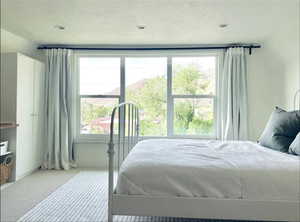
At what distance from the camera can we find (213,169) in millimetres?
1777

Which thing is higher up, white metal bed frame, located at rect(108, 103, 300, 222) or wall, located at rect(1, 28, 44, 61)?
wall, located at rect(1, 28, 44, 61)

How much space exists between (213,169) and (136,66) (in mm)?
3088

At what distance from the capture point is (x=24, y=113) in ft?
12.4

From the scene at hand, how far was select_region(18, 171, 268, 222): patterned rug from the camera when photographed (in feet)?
7.97

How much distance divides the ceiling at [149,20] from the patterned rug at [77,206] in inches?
82.6

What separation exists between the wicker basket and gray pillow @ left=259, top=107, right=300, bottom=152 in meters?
3.19

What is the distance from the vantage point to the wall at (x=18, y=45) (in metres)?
3.70

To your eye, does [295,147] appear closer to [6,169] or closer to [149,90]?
[149,90]

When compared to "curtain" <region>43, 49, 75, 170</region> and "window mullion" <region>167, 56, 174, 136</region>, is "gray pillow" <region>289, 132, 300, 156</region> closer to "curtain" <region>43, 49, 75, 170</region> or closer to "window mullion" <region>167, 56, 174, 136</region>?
"window mullion" <region>167, 56, 174, 136</region>

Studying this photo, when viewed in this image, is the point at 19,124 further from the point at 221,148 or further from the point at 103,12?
the point at 221,148

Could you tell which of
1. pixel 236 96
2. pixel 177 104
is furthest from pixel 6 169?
pixel 236 96

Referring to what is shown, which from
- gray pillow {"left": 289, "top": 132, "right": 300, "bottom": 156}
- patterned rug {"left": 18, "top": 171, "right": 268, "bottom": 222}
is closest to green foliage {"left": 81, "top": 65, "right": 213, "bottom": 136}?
patterned rug {"left": 18, "top": 171, "right": 268, "bottom": 222}

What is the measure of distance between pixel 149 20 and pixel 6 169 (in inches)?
105

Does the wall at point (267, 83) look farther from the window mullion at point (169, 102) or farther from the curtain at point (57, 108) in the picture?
the window mullion at point (169, 102)
